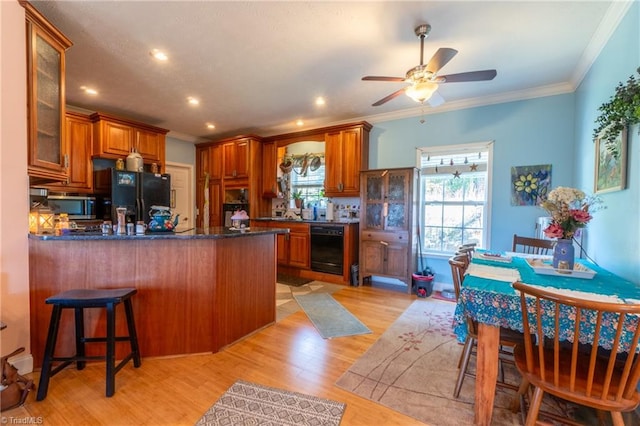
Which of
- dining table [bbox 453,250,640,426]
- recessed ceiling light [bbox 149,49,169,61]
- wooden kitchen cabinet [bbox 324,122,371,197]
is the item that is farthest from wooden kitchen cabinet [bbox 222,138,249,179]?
dining table [bbox 453,250,640,426]

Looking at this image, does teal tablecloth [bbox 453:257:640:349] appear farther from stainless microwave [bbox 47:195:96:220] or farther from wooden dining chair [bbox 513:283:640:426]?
stainless microwave [bbox 47:195:96:220]

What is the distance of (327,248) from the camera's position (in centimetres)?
445

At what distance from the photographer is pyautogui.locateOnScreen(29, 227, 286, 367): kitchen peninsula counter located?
2.01 metres

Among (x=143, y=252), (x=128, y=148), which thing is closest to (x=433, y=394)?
(x=143, y=252)

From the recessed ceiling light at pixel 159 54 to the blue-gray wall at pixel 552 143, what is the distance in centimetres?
304

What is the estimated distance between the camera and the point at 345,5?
6.74ft

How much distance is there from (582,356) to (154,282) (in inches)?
109

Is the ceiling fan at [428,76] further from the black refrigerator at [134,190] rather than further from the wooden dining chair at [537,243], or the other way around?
the black refrigerator at [134,190]

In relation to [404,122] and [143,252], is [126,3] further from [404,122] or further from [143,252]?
[404,122]

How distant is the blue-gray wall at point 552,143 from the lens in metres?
1.89

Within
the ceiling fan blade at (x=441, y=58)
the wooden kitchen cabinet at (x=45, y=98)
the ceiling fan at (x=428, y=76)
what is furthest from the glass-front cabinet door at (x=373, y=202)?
the wooden kitchen cabinet at (x=45, y=98)

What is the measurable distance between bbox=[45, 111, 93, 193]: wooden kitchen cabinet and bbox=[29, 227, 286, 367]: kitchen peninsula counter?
104 inches

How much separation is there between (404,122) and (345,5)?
253 cm

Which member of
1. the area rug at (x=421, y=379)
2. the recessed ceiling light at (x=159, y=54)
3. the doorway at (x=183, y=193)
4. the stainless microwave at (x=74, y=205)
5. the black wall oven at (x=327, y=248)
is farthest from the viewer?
the doorway at (x=183, y=193)
